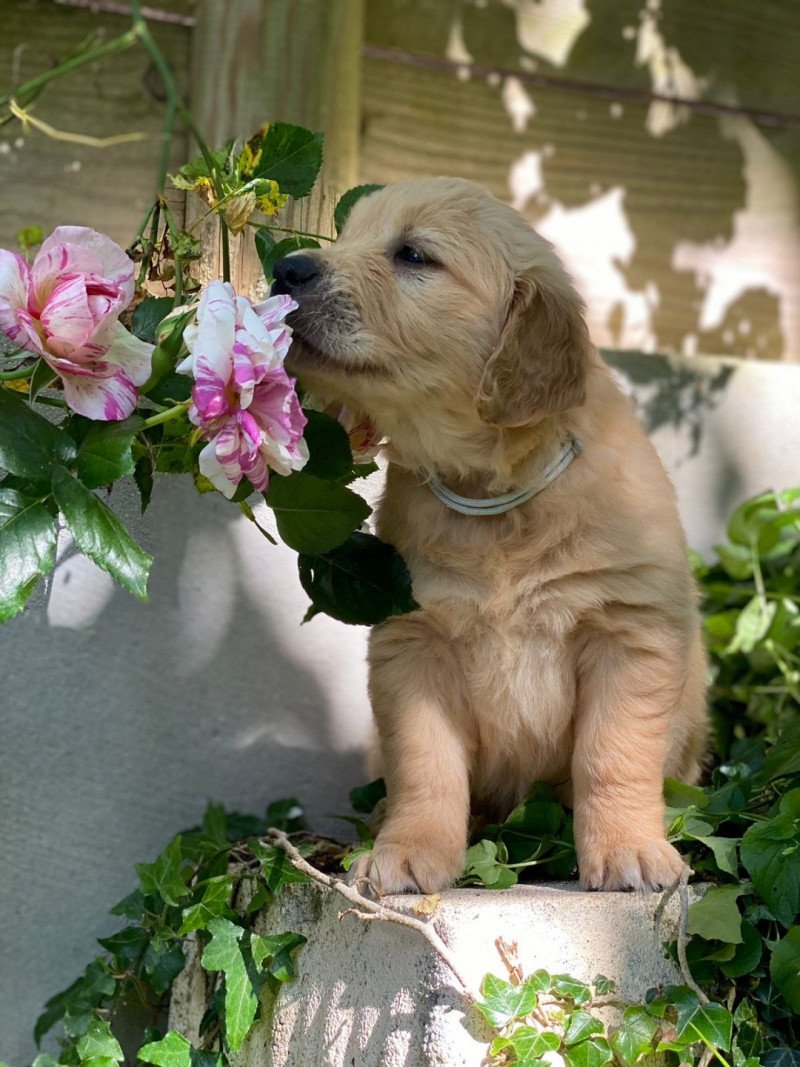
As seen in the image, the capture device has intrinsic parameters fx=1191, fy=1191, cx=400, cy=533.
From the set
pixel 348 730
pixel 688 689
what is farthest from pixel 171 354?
pixel 348 730

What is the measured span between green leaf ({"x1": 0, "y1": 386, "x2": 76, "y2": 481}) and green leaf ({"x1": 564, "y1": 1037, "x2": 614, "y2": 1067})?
129 centimetres

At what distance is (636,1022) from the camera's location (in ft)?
6.84

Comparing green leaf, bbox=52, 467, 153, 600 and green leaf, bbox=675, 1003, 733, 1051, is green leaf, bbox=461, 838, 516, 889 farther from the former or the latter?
green leaf, bbox=52, 467, 153, 600

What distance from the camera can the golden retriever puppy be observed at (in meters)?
2.38

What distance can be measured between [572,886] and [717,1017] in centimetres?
43

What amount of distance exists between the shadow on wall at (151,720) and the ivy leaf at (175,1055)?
0.80 m

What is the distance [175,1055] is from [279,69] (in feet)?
8.53

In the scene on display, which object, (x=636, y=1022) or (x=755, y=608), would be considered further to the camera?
(x=755, y=608)

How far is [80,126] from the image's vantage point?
3855 mm

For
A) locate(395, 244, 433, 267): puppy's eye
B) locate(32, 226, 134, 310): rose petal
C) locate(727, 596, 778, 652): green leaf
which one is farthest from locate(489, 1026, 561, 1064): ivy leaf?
locate(727, 596, 778, 652): green leaf

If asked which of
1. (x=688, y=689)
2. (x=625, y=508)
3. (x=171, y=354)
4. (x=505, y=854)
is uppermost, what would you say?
(x=171, y=354)

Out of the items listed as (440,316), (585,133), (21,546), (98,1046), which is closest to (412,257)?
(440,316)

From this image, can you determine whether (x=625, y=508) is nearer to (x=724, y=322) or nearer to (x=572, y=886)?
(x=572, y=886)

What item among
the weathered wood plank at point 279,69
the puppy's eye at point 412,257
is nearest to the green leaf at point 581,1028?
the puppy's eye at point 412,257
